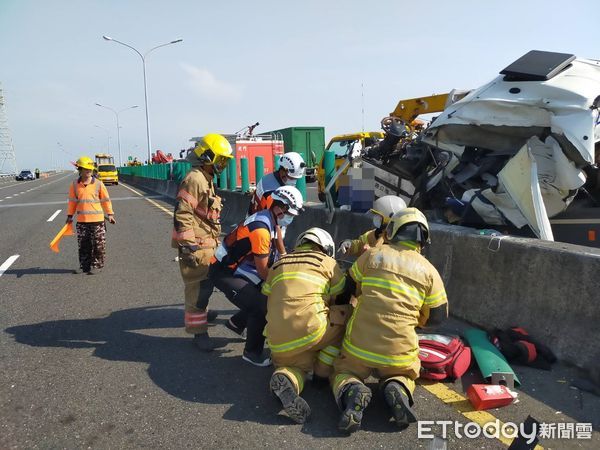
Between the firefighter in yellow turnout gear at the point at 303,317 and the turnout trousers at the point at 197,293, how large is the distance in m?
1.03

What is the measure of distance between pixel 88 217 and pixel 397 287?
602 cm

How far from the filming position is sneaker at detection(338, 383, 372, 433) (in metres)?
2.77

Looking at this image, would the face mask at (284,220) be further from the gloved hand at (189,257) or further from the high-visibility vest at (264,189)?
the high-visibility vest at (264,189)

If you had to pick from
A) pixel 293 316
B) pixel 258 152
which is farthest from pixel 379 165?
pixel 258 152

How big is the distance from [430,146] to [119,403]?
5.36 m

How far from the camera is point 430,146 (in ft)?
22.5

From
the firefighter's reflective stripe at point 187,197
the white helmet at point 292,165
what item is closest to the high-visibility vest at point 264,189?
the white helmet at point 292,165

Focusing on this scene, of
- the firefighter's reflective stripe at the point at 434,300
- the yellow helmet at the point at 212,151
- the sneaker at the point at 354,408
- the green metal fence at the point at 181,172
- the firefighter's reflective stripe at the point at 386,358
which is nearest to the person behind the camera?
the sneaker at the point at 354,408

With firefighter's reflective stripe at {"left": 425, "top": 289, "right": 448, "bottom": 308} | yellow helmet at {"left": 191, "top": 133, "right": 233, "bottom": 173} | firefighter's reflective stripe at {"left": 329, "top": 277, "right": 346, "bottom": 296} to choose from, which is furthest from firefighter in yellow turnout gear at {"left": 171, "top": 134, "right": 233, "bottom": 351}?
firefighter's reflective stripe at {"left": 425, "top": 289, "right": 448, "bottom": 308}

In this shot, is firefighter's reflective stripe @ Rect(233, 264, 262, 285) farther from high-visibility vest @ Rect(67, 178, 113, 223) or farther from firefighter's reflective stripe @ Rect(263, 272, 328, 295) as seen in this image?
high-visibility vest @ Rect(67, 178, 113, 223)

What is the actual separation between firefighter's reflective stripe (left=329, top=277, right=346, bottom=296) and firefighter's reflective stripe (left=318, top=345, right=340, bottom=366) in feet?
1.27

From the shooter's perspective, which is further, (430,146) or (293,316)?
(430,146)

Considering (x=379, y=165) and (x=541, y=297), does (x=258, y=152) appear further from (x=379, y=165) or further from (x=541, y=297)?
(x=541, y=297)

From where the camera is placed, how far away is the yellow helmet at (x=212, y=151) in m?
4.41
